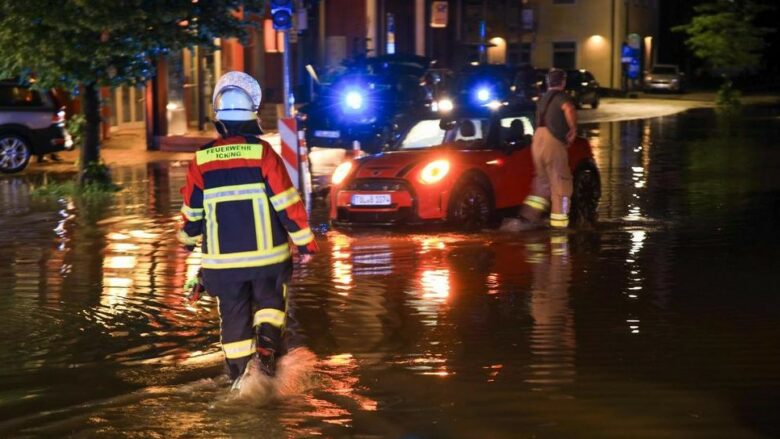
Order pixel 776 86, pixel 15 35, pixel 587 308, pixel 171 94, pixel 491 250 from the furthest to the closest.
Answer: pixel 776 86 < pixel 171 94 < pixel 15 35 < pixel 491 250 < pixel 587 308

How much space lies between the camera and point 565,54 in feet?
219

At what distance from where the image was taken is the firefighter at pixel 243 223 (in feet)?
22.1

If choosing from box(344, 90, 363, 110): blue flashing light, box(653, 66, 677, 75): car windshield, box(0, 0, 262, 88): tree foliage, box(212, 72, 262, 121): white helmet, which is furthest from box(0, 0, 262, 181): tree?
box(653, 66, 677, 75): car windshield

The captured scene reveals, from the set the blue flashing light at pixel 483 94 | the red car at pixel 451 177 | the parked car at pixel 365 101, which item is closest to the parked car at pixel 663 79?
the blue flashing light at pixel 483 94

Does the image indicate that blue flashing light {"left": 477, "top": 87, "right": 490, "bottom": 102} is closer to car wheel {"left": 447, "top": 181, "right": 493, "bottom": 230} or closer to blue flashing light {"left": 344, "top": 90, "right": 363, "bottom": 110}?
blue flashing light {"left": 344, "top": 90, "right": 363, "bottom": 110}

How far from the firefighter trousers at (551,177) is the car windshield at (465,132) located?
320mm

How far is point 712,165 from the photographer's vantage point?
22.6 metres

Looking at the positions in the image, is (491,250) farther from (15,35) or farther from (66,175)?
(66,175)

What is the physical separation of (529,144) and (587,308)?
5264 mm

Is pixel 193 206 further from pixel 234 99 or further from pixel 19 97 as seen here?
pixel 19 97

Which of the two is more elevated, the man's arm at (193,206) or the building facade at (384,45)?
the building facade at (384,45)

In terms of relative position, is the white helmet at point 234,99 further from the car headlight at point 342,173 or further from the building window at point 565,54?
the building window at point 565,54

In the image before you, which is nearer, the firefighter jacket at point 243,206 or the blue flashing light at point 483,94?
the firefighter jacket at point 243,206

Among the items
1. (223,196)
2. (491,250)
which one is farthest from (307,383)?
(491,250)
